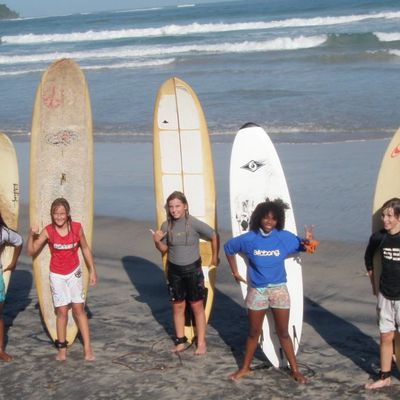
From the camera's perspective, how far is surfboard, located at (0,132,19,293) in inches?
286

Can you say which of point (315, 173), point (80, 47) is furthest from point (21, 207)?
point (80, 47)

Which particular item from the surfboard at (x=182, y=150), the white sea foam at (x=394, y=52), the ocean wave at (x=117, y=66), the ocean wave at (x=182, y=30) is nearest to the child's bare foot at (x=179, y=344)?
the surfboard at (x=182, y=150)

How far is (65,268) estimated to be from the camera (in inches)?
251

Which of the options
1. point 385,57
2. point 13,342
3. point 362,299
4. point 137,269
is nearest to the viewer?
point 13,342

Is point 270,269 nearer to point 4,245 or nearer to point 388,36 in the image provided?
point 4,245

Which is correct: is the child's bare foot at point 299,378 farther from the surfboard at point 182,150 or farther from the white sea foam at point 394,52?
the white sea foam at point 394,52

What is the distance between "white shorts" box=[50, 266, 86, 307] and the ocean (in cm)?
372

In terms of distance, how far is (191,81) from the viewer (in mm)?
24578

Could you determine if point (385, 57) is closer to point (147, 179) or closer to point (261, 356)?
point (147, 179)

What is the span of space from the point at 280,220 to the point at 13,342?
264 centimetres

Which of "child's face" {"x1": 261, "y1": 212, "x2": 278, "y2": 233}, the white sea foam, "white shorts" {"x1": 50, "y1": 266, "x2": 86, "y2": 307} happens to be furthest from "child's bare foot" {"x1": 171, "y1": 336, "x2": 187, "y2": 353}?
the white sea foam

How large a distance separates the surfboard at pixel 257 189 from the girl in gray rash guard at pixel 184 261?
0.30m

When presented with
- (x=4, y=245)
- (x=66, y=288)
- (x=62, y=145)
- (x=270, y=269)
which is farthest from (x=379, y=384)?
(x=62, y=145)

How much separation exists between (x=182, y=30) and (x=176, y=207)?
150 ft
